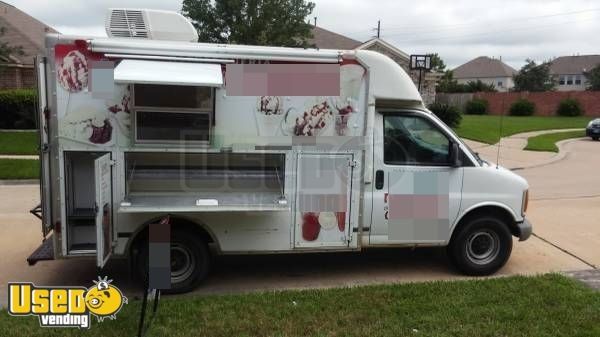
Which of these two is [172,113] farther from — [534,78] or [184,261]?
[534,78]

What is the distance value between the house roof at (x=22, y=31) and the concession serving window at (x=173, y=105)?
19.6m

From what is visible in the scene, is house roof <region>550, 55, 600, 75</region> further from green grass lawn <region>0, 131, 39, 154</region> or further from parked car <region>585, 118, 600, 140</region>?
green grass lawn <region>0, 131, 39, 154</region>

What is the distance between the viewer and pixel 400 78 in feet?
18.0

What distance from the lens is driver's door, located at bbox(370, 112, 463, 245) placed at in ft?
18.4

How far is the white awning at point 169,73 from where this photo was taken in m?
4.49

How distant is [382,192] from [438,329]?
1646mm

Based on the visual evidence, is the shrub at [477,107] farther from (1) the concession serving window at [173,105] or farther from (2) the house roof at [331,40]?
(1) the concession serving window at [173,105]

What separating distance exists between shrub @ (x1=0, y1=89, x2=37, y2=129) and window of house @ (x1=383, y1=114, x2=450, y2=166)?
53.2ft

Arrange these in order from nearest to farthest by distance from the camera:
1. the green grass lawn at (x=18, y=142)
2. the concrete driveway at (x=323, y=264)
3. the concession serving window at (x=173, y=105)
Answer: the concession serving window at (x=173, y=105) < the concrete driveway at (x=323, y=264) < the green grass lawn at (x=18, y=142)

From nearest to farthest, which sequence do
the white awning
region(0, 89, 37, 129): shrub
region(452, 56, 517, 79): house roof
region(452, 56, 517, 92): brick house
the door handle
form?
the white awning
the door handle
region(0, 89, 37, 129): shrub
region(452, 56, 517, 92): brick house
region(452, 56, 517, 79): house roof

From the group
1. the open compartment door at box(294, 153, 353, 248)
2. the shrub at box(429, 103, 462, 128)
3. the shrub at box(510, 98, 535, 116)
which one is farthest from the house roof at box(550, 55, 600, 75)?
the open compartment door at box(294, 153, 353, 248)

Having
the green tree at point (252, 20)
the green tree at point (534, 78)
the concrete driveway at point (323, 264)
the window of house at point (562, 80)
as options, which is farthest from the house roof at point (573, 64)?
the concrete driveway at point (323, 264)

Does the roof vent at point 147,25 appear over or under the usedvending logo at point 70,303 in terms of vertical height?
over

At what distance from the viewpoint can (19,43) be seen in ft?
83.6
